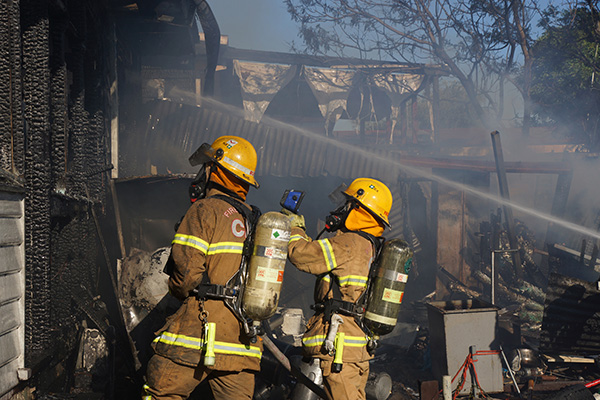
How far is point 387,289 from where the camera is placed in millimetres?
3904

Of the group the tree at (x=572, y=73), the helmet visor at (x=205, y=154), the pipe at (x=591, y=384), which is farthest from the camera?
the tree at (x=572, y=73)

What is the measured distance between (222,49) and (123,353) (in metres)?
10.6

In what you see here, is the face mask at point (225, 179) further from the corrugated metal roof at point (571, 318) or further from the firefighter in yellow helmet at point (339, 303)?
the corrugated metal roof at point (571, 318)

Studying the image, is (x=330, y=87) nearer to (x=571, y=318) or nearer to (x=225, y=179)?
(x=571, y=318)

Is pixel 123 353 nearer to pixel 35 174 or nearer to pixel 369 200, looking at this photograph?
pixel 35 174

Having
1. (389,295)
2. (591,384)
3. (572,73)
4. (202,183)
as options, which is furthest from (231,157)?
(572,73)

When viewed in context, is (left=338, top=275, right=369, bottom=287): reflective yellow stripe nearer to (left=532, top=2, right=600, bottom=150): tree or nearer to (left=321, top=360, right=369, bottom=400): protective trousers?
(left=321, top=360, right=369, bottom=400): protective trousers

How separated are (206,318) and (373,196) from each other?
1662 mm

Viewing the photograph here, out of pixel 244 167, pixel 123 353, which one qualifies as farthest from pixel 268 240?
pixel 123 353

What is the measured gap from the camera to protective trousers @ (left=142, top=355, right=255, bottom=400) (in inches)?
120

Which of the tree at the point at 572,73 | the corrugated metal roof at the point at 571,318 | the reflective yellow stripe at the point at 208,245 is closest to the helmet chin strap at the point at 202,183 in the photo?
the reflective yellow stripe at the point at 208,245

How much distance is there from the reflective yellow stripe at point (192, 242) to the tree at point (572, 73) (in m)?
15.3

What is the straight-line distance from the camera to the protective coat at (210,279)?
3109 millimetres

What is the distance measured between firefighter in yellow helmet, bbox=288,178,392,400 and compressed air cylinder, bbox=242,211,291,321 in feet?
1.31
